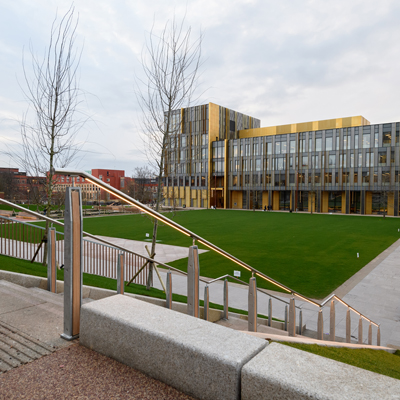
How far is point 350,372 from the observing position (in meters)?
2.04

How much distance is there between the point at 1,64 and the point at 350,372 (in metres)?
10.0

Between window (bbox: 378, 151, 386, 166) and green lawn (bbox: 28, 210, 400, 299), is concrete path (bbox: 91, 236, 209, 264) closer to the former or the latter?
green lawn (bbox: 28, 210, 400, 299)

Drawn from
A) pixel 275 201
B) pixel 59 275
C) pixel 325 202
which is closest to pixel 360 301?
pixel 59 275

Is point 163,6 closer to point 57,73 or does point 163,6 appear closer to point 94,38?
point 94,38

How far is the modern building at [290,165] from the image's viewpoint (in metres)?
52.9

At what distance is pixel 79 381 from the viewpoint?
2.56m

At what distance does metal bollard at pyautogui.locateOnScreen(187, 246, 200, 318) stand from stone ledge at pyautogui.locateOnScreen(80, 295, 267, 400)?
688 millimetres

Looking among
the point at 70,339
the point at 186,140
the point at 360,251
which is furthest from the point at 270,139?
the point at 70,339

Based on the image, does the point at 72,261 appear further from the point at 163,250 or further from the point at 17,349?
the point at 163,250

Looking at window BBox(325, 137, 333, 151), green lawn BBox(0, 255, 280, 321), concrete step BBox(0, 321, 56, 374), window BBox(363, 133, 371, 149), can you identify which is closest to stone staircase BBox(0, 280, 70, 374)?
concrete step BBox(0, 321, 56, 374)

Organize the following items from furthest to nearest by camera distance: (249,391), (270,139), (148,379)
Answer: (270,139) → (148,379) → (249,391)

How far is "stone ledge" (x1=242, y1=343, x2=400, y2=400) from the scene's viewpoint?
1802 millimetres

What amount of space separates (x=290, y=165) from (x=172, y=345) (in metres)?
63.0

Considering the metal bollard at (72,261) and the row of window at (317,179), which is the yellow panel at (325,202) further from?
the metal bollard at (72,261)
